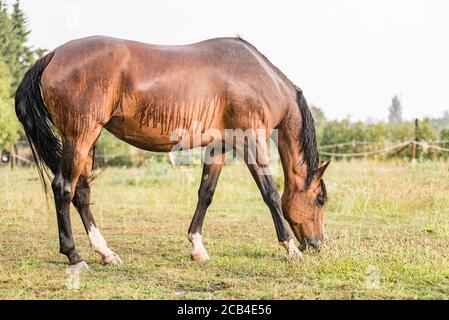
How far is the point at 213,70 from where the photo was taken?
6.34 metres

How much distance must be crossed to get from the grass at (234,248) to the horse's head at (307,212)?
0.70 ft

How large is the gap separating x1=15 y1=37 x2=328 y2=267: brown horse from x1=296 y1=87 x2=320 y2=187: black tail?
12mm

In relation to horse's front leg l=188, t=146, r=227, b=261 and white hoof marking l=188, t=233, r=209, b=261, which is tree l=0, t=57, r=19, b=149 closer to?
horse's front leg l=188, t=146, r=227, b=261

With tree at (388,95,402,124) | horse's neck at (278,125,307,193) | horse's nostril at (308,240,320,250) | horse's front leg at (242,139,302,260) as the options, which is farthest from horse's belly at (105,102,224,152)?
tree at (388,95,402,124)

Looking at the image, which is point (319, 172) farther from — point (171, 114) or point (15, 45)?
point (15, 45)

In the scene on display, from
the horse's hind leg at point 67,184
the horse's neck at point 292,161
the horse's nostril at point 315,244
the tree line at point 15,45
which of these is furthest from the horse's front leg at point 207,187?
the tree line at point 15,45

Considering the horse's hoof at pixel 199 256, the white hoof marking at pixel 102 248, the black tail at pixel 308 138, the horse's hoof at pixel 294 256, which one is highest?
the black tail at pixel 308 138

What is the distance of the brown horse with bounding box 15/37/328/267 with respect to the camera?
580 cm

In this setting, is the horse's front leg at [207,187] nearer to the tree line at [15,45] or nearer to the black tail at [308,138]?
the black tail at [308,138]

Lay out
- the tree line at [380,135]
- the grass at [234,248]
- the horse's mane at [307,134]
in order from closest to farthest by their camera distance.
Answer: the grass at [234,248] → the horse's mane at [307,134] → the tree line at [380,135]

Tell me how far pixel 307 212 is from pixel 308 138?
35.5 inches

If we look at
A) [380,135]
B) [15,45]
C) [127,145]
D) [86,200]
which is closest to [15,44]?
[15,45]

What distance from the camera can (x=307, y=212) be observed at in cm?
682

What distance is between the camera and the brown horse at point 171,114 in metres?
5.80
